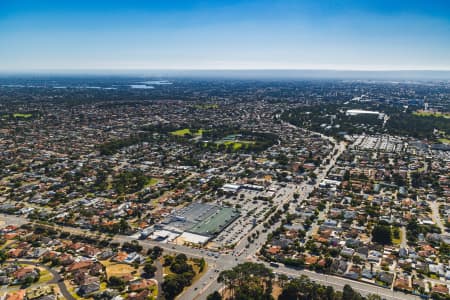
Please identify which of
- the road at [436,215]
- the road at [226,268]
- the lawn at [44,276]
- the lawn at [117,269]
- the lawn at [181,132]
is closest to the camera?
the road at [226,268]

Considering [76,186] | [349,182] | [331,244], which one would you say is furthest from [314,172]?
[76,186]

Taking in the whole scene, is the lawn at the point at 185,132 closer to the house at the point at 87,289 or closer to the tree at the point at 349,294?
the house at the point at 87,289

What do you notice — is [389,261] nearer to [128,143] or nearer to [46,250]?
[46,250]

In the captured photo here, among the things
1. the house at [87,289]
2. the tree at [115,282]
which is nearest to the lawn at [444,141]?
the tree at [115,282]

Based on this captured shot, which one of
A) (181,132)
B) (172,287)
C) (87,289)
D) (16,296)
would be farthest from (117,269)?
(181,132)

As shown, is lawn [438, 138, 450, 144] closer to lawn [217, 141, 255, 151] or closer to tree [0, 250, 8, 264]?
lawn [217, 141, 255, 151]

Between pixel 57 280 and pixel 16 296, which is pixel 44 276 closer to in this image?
pixel 57 280

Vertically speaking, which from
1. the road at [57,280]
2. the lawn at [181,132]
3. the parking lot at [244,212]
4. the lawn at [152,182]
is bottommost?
the road at [57,280]

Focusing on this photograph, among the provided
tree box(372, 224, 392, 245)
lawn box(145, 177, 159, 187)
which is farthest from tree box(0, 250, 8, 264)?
tree box(372, 224, 392, 245)

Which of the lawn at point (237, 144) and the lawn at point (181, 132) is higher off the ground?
the lawn at point (181, 132)
